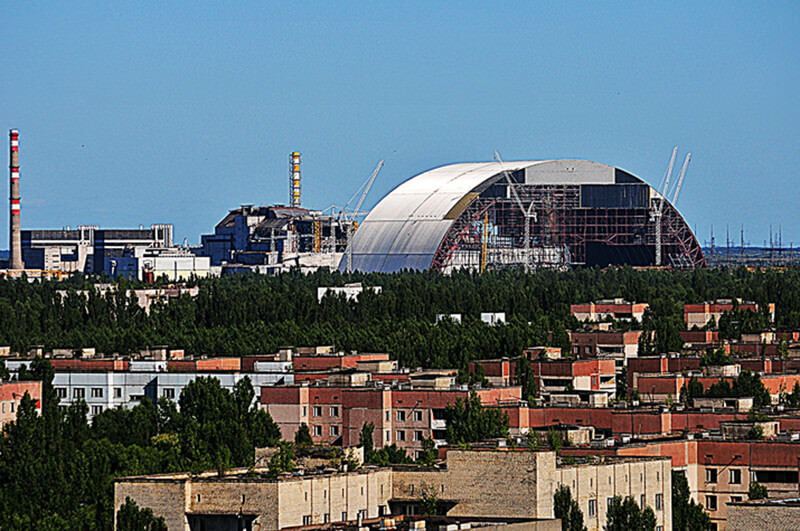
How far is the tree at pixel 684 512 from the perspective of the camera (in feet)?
115

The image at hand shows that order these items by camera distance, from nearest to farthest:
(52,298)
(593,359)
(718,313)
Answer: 1. (593,359)
2. (718,313)
3. (52,298)

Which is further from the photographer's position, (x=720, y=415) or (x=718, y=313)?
(x=718, y=313)

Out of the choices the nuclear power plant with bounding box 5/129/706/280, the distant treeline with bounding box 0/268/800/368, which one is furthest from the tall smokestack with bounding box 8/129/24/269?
the distant treeline with bounding box 0/268/800/368

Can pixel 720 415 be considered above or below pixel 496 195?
below

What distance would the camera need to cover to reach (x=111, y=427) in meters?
50.4

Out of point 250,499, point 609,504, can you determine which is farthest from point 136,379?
point 250,499

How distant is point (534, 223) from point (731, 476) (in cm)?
9757

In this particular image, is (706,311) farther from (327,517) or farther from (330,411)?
(327,517)

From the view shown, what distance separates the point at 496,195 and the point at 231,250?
38397mm

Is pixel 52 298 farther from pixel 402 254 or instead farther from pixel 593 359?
pixel 593 359

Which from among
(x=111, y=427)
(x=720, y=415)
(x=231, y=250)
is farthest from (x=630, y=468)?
(x=231, y=250)

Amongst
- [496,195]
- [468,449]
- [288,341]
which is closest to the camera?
[468,449]

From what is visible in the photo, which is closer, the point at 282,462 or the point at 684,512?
the point at 282,462

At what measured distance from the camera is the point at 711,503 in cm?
3991
